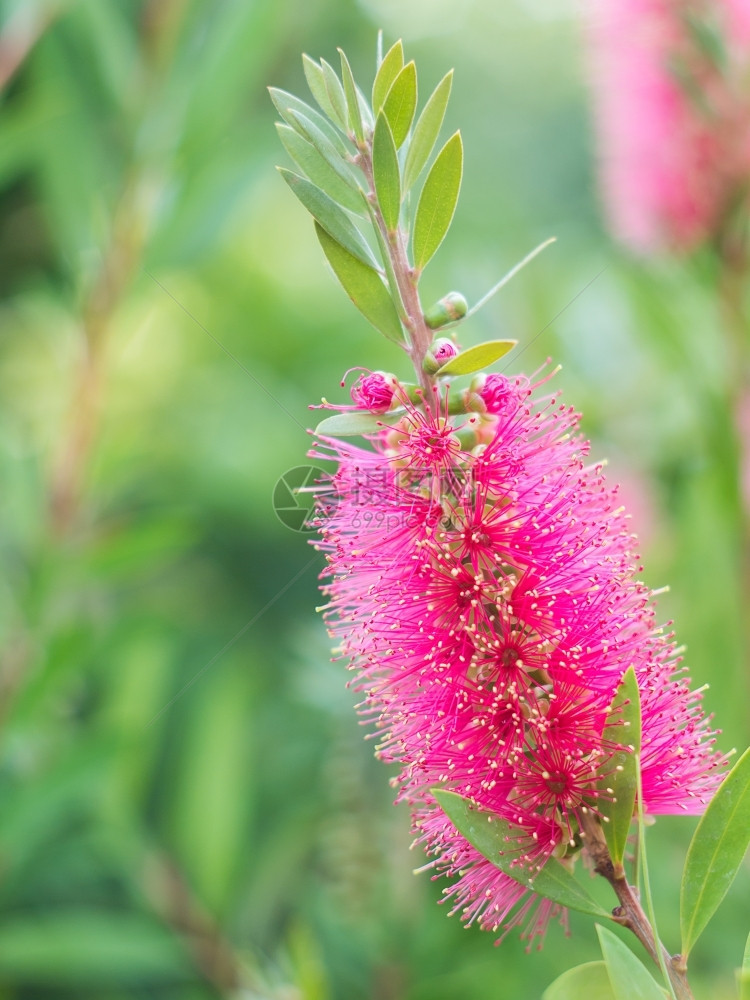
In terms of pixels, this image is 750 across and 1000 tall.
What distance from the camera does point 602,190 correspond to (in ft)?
7.50

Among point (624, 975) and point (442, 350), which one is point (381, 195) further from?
point (624, 975)

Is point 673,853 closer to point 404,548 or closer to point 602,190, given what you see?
point 404,548

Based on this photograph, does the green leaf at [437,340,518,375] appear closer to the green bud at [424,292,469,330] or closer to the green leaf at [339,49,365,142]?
the green bud at [424,292,469,330]

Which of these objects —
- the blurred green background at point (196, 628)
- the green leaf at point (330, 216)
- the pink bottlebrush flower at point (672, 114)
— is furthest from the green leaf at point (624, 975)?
the pink bottlebrush flower at point (672, 114)

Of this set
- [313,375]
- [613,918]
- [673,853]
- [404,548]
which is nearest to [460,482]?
[404,548]

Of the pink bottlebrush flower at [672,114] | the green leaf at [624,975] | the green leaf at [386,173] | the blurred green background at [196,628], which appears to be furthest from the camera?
the pink bottlebrush flower at [672,114]

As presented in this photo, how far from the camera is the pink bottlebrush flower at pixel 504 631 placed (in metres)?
0.82

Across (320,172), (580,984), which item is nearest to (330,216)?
(320,172)

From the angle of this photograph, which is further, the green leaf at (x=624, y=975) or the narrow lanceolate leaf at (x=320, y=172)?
the narrow lanceolate leaf at (x=320, y=172)

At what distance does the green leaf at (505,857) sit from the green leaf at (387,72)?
1.78 feet

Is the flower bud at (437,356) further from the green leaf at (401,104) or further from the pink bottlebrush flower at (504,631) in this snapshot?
the green leaf at (401,104)

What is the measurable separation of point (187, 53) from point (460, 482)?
1.30 meters

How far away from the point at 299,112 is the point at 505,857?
Answer: 596mm

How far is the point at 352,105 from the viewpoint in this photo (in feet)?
2.67
